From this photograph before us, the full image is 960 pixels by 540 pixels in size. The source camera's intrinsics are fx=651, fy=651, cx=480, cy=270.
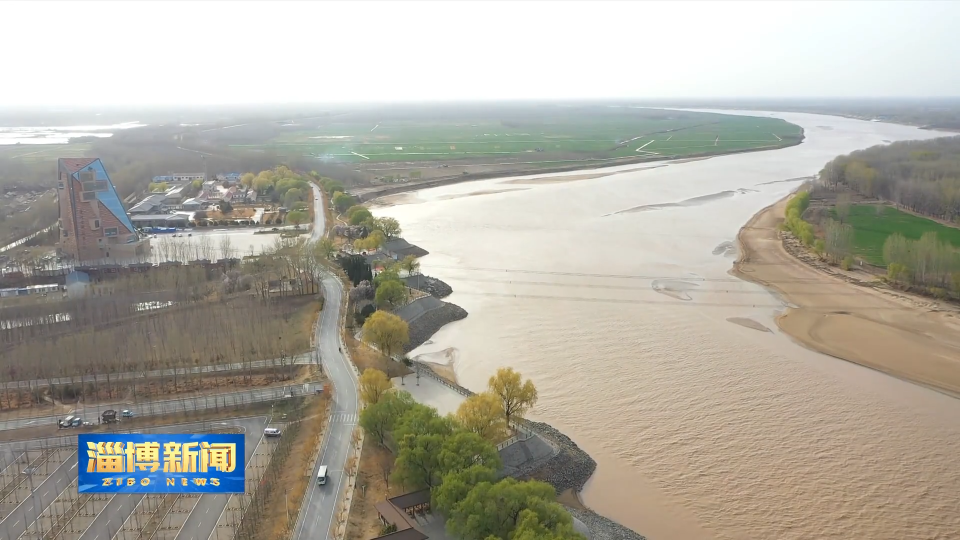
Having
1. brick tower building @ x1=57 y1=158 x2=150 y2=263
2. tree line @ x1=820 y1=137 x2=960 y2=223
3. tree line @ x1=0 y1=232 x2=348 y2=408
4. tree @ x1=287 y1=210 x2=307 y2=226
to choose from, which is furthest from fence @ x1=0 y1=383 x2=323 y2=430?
tree line @ x1=820 y1=137 x2=960 y2=223

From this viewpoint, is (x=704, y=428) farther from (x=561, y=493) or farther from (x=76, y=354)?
(x=76, y=354)

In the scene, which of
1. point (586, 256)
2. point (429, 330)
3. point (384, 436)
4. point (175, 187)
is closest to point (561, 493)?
point (384, 436)

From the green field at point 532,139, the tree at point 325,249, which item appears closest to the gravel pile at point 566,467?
the tree at point 325,249

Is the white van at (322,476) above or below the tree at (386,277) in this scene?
below

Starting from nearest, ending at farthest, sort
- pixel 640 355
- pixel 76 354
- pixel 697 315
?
pixel 76 354
pixel 640 355
pixel 697 315

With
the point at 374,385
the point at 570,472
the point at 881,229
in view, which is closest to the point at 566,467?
the point at 570,472

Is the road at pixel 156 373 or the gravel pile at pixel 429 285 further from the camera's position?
the gravel pile at pixel 429 285

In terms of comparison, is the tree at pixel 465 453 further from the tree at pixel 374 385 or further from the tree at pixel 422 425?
the tree at pixel 374 385
